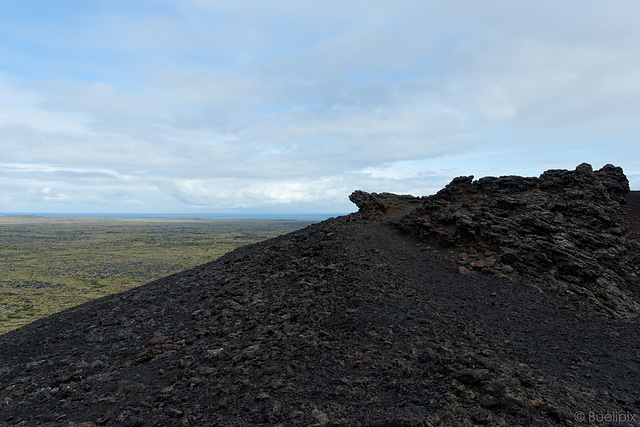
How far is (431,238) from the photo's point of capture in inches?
822

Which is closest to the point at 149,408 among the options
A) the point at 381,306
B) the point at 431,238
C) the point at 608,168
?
the point at 381,306

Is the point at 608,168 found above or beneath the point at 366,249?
above

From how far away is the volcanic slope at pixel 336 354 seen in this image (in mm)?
8172

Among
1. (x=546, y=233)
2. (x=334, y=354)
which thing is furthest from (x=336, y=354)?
(x=546, y=233)

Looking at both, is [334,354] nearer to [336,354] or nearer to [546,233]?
[336,354]

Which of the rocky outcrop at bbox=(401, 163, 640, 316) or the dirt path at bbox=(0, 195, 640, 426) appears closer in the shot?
the dirt path at bbox=(0, 195, 640, 426)

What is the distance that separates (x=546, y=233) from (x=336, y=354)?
1482 centimetres

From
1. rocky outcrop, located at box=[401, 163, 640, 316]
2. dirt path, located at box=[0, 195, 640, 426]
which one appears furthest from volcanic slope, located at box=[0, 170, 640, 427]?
rocky outcrop, located at box=[401, 163, 640, 316]

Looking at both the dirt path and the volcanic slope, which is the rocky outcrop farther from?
the dirt path

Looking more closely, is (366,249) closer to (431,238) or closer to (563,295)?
(431,238)

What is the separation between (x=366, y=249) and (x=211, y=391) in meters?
12.0

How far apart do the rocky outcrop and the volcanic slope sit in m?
1.56

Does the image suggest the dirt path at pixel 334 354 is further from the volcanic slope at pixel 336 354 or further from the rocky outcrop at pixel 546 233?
the rocky outcrop at pixel 546 233

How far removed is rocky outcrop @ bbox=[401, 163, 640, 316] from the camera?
664 inches
